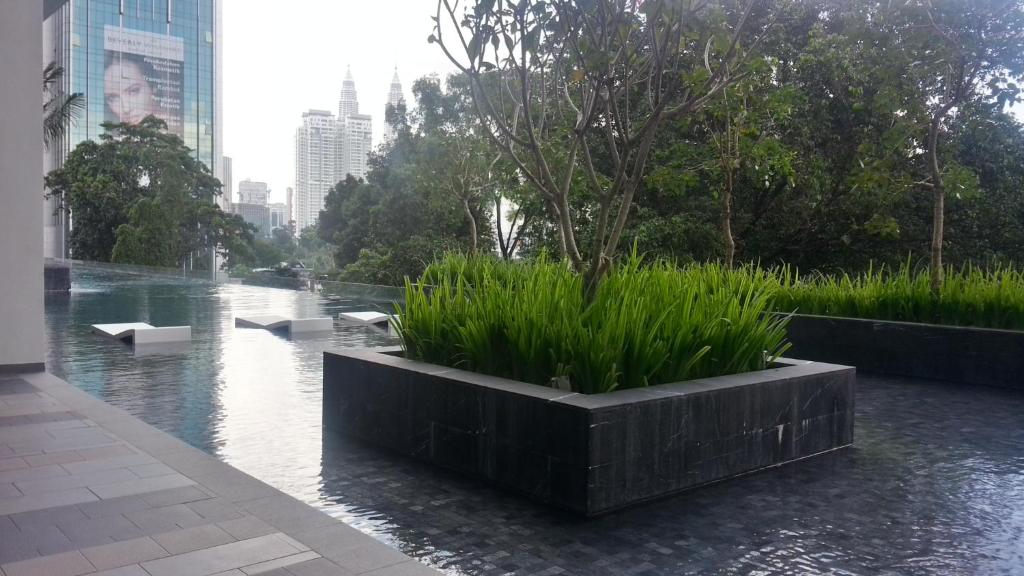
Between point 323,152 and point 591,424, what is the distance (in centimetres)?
5386

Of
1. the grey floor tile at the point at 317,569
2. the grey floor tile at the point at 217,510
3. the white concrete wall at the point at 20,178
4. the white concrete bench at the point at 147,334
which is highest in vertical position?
the white concrete wall at the point at 20,178

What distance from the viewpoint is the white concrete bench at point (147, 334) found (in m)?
10.5

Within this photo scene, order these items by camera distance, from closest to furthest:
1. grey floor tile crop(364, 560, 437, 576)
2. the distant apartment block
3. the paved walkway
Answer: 1. grey floor tile crop(364, 560, 437, 576)
2. the paved walkway
3. the distant apartment block

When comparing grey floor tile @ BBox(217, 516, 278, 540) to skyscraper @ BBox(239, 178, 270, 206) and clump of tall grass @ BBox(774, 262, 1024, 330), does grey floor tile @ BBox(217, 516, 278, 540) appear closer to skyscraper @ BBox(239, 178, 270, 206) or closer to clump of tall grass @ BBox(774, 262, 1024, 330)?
clump of tall grass @ BBox(774, 262, 1024, 330)

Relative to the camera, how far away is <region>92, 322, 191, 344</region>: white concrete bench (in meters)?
10.5

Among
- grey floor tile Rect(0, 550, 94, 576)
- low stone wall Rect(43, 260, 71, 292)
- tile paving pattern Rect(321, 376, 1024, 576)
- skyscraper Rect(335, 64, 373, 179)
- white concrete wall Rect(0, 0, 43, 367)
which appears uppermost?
skyscraper Rect(335, 64, 373, 179)

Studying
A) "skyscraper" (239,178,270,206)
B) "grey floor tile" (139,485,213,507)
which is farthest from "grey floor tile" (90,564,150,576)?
"skyscraper" (239,178,270,206)

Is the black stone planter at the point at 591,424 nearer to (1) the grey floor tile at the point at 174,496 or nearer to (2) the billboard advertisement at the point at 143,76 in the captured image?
(1) the grey floor tile at the point at 174,496

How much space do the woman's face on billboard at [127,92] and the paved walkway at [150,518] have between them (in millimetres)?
105771

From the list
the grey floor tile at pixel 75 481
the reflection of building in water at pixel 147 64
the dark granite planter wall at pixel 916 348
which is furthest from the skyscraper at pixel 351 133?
the grey floor tile at pixel 75 481

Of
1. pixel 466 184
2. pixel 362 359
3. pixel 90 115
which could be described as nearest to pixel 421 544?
pixel 362 359

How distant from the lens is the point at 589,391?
457 centimetres

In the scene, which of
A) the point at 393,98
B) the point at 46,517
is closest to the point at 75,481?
the point at 46,517

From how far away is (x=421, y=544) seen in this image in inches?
143
